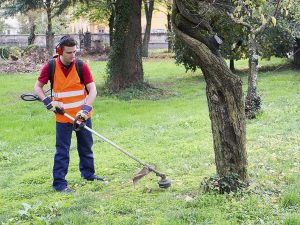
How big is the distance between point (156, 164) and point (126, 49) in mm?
8793

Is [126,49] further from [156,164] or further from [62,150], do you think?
[62,150]

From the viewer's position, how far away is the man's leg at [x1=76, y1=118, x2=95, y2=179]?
652 centimetres

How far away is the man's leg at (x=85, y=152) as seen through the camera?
652cm

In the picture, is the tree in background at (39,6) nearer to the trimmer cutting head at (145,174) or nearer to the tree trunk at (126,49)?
the tree trunk at (126,49)

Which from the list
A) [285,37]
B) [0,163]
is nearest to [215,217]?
[0,163]

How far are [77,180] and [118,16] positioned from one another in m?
9.61

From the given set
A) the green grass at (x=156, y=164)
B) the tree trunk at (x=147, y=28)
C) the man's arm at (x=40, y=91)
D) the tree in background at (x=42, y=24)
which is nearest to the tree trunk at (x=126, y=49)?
the green grass at (x=156, y=164)

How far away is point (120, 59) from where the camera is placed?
15766 millimetres

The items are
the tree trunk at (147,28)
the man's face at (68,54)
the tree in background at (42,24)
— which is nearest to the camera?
the man's face at (68,54)

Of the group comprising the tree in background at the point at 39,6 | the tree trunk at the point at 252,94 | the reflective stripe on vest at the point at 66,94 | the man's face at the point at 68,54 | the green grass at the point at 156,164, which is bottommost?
the green grass at the point at 156,164

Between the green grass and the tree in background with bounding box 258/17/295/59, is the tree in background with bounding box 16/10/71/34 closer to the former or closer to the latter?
the tree in background with bounding box 258/17/295/59

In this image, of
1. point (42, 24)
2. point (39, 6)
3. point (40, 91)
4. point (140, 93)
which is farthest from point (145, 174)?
point (42, 24)

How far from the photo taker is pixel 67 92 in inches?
247

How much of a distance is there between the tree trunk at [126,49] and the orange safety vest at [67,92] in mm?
9417
